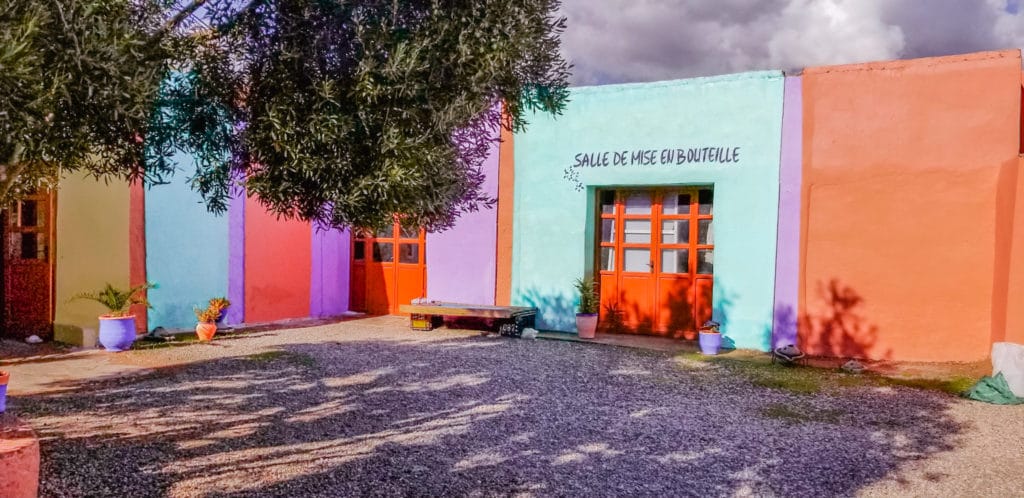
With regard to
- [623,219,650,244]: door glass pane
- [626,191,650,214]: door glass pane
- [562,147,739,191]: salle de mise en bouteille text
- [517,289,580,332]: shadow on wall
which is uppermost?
[562,147,739,191]: salle de mise en bouteille text

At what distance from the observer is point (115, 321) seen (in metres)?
8.96

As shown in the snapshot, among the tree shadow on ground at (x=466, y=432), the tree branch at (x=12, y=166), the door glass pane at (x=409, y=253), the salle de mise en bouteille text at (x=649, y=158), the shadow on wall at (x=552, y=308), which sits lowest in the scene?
the tree shadow on ground at (x=466, y=432)

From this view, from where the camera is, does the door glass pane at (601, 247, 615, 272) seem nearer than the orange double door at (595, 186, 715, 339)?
No

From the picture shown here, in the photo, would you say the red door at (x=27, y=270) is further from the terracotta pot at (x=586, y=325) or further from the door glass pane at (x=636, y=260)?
the door glass pane at (x=636, y=260)

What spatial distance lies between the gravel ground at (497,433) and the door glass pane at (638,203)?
3.13 meters

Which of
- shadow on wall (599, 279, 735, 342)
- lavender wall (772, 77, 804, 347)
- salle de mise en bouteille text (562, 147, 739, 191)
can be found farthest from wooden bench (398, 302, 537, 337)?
lavender wall (772, 77, 804, 347)

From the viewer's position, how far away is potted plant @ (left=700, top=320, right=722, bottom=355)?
30.9ft

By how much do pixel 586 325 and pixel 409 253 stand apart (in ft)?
13.7

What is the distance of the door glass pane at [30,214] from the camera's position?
32.5ft

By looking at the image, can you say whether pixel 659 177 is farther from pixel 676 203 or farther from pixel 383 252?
pixel 383 252

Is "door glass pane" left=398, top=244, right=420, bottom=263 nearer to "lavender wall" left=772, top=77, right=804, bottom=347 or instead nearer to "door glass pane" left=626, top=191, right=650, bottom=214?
"door glass pane" left=626, top=191, right=650, bottom=214

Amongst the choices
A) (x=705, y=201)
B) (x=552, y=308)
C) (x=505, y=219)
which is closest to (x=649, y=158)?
(x=705, y=201)

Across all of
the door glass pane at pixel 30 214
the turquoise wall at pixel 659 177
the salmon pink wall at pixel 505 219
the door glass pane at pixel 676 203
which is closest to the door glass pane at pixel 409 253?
the salmon pink wall at pixel 505 219

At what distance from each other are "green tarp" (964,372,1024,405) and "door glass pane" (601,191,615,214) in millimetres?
5517
